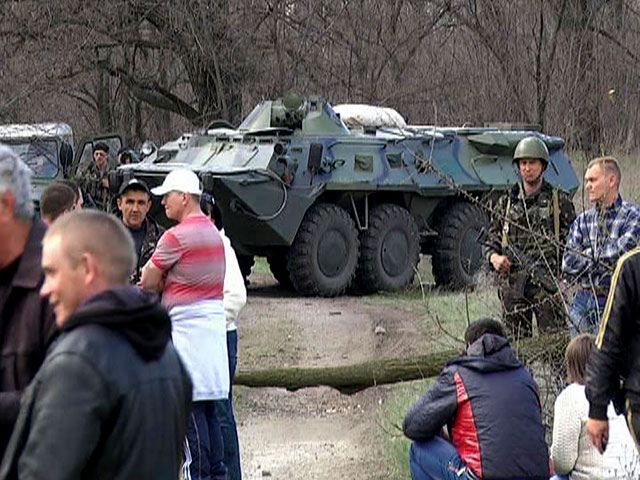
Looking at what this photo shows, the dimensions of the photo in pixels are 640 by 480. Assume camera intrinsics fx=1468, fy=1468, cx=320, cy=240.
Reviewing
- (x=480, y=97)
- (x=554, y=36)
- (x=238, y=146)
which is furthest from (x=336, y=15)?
(x=238, y=146)

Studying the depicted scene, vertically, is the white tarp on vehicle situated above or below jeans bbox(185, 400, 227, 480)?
above

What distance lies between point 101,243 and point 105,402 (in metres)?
0.38

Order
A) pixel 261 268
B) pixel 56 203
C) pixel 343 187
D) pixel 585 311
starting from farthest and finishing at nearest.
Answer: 1. pixel 261 268
2. pixel 343 187
3. pixel 585 311
4. pixel 56 203

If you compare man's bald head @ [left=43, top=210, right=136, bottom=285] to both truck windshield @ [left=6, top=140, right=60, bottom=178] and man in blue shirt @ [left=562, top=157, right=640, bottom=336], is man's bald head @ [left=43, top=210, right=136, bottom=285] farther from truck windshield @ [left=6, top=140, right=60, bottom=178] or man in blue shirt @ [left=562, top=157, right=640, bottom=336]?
truck windshield @ [left=6, top=140, right=60, bottom=178]

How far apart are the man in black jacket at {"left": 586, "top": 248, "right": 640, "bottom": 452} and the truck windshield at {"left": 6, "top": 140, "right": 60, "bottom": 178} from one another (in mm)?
14942

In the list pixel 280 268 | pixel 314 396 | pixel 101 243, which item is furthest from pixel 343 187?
pixel 101 243

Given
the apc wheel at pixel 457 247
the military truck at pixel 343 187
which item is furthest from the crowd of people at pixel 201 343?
the apc wheel at pixel 457 247

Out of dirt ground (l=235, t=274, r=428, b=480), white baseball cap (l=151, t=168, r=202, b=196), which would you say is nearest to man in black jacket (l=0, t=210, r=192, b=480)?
white baseball cap (l=151, t=168, r=202, b=196)

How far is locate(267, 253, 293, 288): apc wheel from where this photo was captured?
16848 mm

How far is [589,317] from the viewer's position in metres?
7.80

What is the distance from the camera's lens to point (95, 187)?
1706 centimetres

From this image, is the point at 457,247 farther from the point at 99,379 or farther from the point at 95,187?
the point at 99,379

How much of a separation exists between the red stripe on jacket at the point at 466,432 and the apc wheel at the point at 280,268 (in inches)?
407

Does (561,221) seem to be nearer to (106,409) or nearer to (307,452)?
(307,452)
